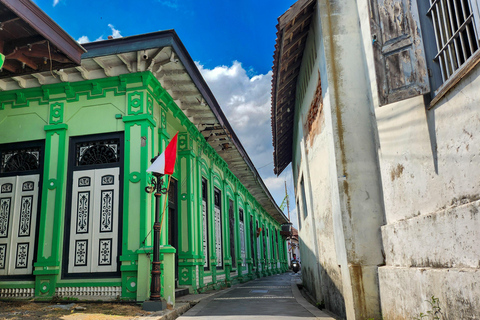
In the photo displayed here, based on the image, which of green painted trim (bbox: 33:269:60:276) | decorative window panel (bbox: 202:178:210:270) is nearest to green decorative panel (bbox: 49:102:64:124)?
green painted trim (bbox: 33:269:60:276)

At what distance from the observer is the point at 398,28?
4.54 metres

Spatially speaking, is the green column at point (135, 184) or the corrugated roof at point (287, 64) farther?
the green column at point (135, 184)

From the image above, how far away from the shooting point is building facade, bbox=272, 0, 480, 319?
11.5ft

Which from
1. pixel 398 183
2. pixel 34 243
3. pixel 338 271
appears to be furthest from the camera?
pixel 34 243

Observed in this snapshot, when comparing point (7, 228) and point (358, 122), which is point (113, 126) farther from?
point (358, 122)

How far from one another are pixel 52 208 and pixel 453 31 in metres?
8.18

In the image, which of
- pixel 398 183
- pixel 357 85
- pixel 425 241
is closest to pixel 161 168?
pixel 357 85

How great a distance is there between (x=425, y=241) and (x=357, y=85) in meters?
2.64

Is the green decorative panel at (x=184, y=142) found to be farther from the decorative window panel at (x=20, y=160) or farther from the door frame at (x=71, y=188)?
the decorative window panel at (x=20, y=160)

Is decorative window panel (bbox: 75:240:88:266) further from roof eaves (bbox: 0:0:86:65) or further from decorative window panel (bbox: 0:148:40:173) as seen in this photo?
roof eaves (bbox: 0:0:86:65)

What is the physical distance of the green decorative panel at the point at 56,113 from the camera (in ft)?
29.9

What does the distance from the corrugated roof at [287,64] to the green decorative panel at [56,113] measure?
498cm

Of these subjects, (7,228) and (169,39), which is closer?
(169,39)

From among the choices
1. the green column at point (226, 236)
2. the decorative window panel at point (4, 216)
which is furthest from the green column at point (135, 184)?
the green column at point (226, 236)
